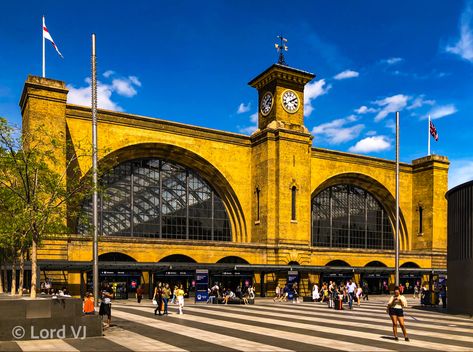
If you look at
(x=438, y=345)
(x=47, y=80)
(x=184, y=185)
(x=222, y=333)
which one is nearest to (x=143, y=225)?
(x=184, y=185)

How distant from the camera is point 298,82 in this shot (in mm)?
48594

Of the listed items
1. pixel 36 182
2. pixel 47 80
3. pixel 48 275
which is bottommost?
pixel 48 275

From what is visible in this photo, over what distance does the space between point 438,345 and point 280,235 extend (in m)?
29.2

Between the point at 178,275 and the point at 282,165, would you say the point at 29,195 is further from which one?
the point at 282,165

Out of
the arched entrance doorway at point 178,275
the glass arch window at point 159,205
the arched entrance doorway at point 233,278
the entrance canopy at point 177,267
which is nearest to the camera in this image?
the entrance canopy at point 177,267

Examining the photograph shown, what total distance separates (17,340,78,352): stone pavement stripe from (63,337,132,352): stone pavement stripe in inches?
9.4

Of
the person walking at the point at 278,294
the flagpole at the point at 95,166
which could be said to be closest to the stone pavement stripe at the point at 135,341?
the flagpole at the point at 95,166

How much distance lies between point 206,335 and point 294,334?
297 centimetres

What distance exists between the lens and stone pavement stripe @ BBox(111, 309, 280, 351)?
14438 mm

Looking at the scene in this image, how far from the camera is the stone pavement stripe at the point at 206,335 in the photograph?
1444 cm

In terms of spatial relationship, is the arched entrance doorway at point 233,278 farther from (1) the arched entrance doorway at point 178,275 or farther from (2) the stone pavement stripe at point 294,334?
(2) the stone pavement stripe at point 294,334

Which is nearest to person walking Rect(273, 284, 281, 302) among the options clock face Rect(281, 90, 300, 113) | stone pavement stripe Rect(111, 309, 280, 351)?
clock face Rect(281, 90, 300, 113)

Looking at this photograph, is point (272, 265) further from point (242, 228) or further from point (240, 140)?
point (240, 140)

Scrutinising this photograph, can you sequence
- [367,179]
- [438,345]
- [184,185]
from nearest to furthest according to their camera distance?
[438,345]
[184,185]
[367,179]
